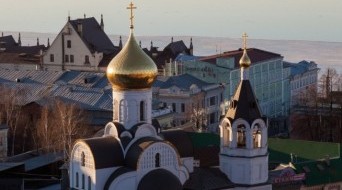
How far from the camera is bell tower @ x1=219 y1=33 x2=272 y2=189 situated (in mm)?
16266

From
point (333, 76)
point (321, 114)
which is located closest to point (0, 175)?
point (321, 114)

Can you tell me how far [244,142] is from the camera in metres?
16.4

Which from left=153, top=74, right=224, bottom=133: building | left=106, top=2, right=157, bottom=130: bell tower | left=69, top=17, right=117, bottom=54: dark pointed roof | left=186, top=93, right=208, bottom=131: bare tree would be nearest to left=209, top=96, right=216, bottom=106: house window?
left=153, top=74, right=224, bottom=133: building

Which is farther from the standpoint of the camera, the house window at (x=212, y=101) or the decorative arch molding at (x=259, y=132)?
the house window at (x=212, y=101)

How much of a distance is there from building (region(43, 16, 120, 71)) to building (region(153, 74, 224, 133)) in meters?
6.01

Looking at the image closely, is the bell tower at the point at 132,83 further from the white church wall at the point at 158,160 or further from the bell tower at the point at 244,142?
the bell tower at the point at 244,142

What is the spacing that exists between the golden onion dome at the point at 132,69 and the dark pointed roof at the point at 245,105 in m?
1.71

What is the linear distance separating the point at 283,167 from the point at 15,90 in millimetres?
12409

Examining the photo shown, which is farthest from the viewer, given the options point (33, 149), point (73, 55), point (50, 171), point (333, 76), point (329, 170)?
point (333, 76)

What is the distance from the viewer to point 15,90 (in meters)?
29.5

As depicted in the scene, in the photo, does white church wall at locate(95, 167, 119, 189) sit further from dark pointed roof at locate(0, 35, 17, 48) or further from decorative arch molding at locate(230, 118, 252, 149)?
dark pointed roof at locate(0, 35, 17, 48)

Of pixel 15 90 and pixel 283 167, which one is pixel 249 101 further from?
pixel 15 90

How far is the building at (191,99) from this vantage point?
98.3 feet

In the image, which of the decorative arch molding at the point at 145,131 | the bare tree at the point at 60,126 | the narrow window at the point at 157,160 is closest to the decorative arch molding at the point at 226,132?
the decorative arch molding at the point at 145,131
